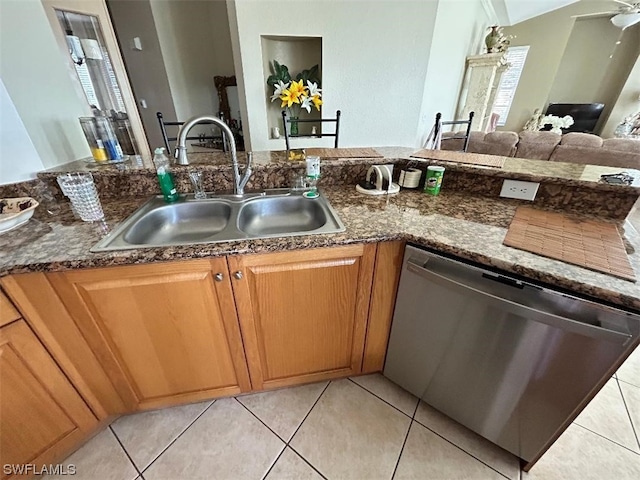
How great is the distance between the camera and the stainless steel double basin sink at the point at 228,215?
1128mm

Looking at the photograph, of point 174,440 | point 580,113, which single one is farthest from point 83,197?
point 580,113

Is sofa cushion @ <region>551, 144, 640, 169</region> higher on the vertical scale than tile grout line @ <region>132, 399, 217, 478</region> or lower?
higher

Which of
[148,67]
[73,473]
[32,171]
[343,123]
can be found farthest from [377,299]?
[148,67]

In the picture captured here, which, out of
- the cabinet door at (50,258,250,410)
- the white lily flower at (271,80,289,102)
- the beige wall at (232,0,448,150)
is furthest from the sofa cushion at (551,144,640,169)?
the cabinet door at (50,258,250,410)

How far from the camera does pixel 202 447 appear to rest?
3.58ft

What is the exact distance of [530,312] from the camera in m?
0.75

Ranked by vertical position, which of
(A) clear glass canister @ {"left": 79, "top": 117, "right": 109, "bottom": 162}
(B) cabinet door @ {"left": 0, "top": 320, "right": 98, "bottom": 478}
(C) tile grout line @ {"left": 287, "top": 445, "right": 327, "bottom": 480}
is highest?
(A) clear glass canister @ {"left": 79, "top": 117, "right": 109, "bottom": 162}

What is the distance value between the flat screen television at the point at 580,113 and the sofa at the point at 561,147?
4042 millimetres

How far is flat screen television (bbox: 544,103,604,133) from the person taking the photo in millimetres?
5895

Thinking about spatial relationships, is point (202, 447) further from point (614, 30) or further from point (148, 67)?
point (614, 30)

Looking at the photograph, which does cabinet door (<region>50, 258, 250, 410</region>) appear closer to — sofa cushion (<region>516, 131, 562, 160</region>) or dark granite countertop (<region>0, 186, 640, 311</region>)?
dark granite countertop (<region>0, 186, 640, 311</region>)

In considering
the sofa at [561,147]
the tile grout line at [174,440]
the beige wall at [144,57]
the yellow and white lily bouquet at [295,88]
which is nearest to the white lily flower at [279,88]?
the yellow and white lily bouquet at [295,88]

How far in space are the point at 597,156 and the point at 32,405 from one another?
4.71 m

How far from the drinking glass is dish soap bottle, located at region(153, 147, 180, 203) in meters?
0.24
